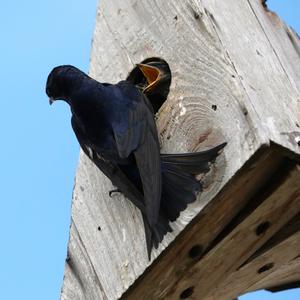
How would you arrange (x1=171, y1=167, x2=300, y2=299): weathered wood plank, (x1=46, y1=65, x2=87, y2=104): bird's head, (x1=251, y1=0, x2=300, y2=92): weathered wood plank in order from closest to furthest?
(x1=171, y1=167, x2=300, y2=299): weathered wood plank, (x1=251, y1=0, x2=300, y2=92): weathered wood plank, (x1=46, y1=65, x2=87, y2=104): bird's head

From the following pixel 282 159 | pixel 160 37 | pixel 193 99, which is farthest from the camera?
pixel 160 37

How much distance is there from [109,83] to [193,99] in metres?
0.42

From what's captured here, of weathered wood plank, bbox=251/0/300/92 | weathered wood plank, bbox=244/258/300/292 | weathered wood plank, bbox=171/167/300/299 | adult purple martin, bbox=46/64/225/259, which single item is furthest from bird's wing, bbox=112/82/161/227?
weathered wood plank, bbox=244/258/300/292

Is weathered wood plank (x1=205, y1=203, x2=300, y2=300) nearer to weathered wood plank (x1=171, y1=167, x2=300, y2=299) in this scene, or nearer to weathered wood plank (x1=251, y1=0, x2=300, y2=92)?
weathered wood plank (x1=171, y1=167, x2=300, y2=299)

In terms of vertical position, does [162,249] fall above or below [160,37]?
below

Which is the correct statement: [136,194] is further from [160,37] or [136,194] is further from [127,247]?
[160,37]

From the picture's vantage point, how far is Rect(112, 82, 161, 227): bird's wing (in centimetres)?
259

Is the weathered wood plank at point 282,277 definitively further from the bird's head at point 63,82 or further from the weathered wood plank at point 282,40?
the bird's head at point 63,82

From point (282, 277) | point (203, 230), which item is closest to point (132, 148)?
point (203, 230)

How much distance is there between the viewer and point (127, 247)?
2.87 m

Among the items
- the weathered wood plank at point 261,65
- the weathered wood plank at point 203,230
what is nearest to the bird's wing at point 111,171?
the weathered wood plank at point 203,230

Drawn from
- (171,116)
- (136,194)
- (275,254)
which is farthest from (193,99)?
(275,254)

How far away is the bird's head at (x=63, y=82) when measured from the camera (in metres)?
3.02

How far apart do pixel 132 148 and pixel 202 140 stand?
0.18m
